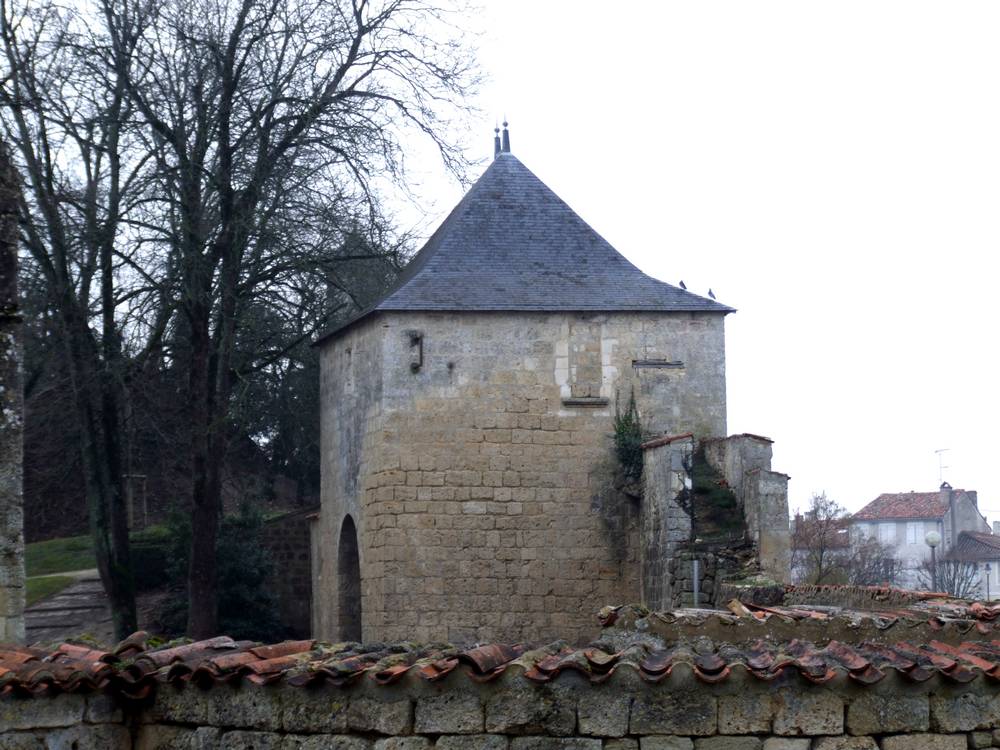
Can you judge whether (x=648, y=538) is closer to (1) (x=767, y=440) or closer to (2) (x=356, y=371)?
(1) (x=767, y=440)

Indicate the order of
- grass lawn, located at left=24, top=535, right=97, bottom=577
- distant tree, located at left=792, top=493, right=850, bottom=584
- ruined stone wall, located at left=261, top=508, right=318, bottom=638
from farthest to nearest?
distant tree, located at left=792, top=493, right=850, bottom=584, grass lawn, located at left=24, top=535, right=97, bottom=577, ruined stone wall, located at left=261, top=508, right=318, bottom=638

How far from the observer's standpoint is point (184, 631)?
2142 cm

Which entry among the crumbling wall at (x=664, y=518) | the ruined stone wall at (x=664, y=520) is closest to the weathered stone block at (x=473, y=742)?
the ruined stone wall at (x=664, y=520)

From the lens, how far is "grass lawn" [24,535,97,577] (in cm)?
2588

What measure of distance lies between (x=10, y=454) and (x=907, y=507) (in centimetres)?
5930

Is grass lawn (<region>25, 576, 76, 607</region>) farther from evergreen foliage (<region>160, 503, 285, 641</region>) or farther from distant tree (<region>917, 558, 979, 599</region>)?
distant tree (<region>917, 558, 979, 599</region>)

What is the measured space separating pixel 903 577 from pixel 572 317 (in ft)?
146

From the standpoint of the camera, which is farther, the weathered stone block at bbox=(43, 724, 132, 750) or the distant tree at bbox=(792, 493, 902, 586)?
the distant tree at bbox=(792, 493, 902, 586)

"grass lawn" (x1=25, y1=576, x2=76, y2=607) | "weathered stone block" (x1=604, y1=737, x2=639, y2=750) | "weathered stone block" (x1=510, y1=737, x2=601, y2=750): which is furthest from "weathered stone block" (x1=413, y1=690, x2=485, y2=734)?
"grass lawn" (x1=25, y1=576, x2=76, y2=607)

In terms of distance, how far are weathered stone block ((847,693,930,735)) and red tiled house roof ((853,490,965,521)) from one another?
58.0m

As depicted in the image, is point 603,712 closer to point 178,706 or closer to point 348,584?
point 178,706

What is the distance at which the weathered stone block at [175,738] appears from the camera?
20.2ft

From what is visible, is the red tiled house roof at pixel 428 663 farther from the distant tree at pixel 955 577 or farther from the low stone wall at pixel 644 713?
the distant tree at pixel 955 577

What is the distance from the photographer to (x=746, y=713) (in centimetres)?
582
